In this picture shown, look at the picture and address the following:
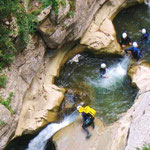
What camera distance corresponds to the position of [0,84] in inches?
374

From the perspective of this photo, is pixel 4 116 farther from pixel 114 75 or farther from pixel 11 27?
pixel 114 75

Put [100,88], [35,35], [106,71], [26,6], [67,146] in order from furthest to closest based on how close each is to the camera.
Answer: [106,71] < [100,88] < [35,35] < [26,6] < [67,146]

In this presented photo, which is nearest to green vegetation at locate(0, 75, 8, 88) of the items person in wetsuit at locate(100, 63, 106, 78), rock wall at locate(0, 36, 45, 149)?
rock wall at locate(0, 36, 45, 149)

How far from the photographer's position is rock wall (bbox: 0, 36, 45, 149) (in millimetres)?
9319

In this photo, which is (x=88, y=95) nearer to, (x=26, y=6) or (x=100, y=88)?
(x=100, y=88)

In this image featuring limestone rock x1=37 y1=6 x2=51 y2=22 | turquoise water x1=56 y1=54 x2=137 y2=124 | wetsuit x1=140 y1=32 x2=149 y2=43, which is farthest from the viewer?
wetsuit x1=140 y1=32 x2=149 y2=43

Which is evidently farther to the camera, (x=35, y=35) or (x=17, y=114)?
(x=35, y=35)

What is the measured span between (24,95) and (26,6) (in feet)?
14.7

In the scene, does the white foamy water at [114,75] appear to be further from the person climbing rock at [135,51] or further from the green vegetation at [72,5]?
the green vegetation at [72,5]

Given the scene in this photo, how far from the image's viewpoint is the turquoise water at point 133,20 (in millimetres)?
15703

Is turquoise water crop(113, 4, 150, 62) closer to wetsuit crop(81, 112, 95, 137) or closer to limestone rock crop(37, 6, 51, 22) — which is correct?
limestone rock crop(37, 6, 51, 22)

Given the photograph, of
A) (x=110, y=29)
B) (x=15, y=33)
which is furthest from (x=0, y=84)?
(x=110, y=29)

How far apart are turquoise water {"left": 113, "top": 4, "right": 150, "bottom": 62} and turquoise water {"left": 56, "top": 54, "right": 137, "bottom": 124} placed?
2.77 m

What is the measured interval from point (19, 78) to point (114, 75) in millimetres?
5760
